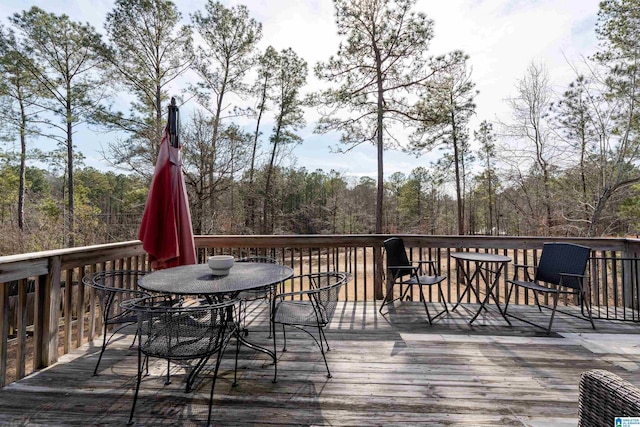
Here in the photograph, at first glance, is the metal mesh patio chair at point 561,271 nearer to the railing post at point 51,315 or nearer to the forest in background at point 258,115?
the railing post at point 51,315

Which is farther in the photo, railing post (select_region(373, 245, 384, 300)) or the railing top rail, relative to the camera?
railing post (select_region(373, 245, 384, 300))

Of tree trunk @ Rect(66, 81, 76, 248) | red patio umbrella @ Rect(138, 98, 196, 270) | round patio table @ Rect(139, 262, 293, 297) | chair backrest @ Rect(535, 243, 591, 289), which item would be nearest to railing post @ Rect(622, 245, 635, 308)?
chair backrest @ Rect(535, 243, 591, 289)

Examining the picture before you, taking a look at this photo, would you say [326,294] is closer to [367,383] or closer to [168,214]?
[367,383]

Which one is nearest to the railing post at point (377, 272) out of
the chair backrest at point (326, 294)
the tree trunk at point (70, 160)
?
the chair backrest at point (326, 294)

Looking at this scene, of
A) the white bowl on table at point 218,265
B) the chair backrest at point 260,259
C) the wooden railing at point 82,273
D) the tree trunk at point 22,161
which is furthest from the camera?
the tree trunk at point 22,161

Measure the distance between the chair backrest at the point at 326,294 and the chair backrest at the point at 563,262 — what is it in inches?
99.8

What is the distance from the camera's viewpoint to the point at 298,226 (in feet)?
63.8

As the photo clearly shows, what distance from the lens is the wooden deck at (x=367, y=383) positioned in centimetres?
181

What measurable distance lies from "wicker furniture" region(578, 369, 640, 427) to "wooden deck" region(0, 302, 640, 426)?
1.07m

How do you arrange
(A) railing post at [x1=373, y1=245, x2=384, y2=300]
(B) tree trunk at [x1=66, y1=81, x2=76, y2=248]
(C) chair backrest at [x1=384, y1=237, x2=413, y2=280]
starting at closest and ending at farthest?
(C) chair backrest at [x1=384, y1=237, x2=413, y2=280] → (A) railing post at [x1=373, y1=245, x2=384, y2=300] → (B) tree trunk at [x1=66, y1=81, x2=76, y2=248]

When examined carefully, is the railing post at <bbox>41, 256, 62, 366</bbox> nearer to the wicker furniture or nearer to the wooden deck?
the wooden deck

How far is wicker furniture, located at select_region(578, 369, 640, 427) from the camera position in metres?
0.75

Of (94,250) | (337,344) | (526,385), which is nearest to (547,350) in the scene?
(526,385)

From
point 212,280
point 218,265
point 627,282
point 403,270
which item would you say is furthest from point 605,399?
point 627,282
